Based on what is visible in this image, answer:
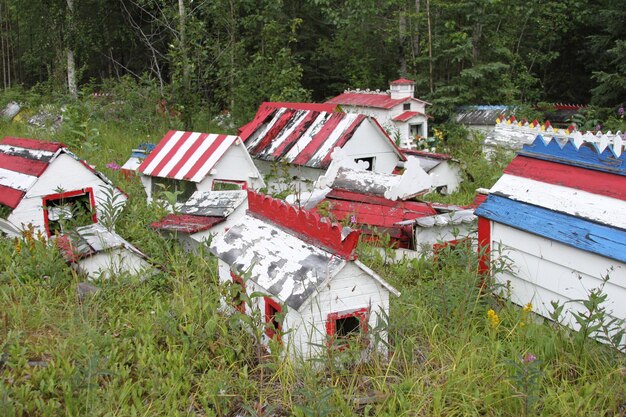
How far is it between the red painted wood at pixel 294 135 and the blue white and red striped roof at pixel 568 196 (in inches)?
203

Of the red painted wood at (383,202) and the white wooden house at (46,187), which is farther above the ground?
the white wooden house at (46,187)

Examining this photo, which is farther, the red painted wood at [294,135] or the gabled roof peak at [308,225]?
the red painted wood at [294,135]

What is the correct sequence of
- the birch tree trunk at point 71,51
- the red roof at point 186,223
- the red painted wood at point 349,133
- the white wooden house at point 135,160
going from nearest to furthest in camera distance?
the red roof at point 186,223 → the white wooden house at point 135,160 → the red painted wood at point 349,133 → the birch tree trunk at point 71,51

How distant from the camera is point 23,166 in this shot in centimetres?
659

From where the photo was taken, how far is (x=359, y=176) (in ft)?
25.0

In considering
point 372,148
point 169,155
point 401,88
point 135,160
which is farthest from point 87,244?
point 401,88

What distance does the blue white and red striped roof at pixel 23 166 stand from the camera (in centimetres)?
633

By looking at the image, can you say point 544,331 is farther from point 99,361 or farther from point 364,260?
point 99,361

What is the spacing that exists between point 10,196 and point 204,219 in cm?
201

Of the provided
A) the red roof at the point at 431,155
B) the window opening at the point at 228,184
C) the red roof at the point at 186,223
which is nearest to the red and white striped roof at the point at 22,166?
the red roof at the point at 186,223

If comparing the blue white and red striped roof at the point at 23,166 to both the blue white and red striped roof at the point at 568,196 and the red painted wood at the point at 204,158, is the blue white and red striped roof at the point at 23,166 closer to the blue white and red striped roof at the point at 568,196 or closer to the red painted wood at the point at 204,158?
the red painted wood at the point at 204,158

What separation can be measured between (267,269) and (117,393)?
125cm

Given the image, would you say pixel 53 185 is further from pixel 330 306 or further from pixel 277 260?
pixel 330 306

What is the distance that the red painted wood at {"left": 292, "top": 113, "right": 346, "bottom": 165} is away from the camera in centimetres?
952
